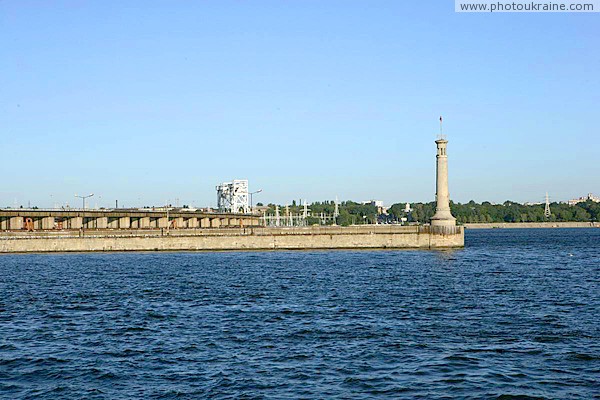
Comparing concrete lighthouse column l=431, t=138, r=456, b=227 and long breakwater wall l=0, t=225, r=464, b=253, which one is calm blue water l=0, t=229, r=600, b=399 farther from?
concrete lighthouse column l=431, t=138, r=456, b=227

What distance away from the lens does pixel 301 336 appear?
36125mm

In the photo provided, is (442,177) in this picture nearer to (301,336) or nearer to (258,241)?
(258,241)

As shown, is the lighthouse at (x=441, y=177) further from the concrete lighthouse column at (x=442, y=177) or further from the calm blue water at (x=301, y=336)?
the calm blue water at (x=301, y=336)

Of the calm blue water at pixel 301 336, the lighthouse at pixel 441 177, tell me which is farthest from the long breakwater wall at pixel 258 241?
the calm blue water at pixel 301 336

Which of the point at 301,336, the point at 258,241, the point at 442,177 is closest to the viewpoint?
the point at 301,336

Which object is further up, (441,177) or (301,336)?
(441,177)

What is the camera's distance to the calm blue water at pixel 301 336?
26750 millimetres

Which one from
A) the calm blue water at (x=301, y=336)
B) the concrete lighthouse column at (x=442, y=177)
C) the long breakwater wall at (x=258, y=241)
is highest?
the concrete lighthouse column at (x=442, y=177)

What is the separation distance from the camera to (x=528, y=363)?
→ 1162 inches

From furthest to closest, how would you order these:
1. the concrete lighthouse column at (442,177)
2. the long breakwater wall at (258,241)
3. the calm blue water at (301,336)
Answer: the concrete lighthouse column at (442,177) → the long breakwater wall at (258,241) → the calm blue water at (301,336)

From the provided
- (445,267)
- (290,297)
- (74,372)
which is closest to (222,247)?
(445,267)

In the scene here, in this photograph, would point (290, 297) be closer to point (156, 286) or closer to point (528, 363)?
point (156, 286)

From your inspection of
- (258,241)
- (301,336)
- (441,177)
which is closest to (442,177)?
(441,177)

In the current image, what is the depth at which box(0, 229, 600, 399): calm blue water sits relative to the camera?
87.8ft
